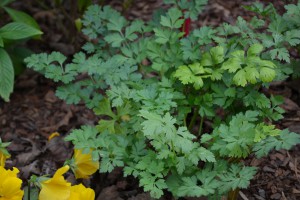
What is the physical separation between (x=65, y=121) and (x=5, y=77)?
0.50 m

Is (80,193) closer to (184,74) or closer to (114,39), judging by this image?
(184,74)

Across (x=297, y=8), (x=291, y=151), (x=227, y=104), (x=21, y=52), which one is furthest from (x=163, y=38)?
(x=21, y=52)

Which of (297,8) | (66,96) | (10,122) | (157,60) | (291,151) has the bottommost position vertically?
(10,122)

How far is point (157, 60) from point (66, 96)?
0.49 m

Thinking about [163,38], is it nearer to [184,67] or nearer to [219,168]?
[184,67]

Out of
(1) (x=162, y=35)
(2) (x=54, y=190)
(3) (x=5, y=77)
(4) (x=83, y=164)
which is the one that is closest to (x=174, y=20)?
(1) (x=162, y=35)

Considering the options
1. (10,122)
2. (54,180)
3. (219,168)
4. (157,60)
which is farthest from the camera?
(10,122)

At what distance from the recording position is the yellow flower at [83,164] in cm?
253

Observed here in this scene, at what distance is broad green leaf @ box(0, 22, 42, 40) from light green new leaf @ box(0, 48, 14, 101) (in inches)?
3.6

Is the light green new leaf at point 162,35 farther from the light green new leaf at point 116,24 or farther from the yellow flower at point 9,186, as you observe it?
the yellow flower at point 9,186

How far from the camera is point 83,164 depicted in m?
2.54

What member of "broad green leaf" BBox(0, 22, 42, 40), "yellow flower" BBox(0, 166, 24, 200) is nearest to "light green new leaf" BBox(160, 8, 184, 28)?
"broad green leaf" BBox(0, 22, 42, 40)

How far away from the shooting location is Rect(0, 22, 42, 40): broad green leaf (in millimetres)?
3072

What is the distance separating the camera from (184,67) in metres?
2.55
